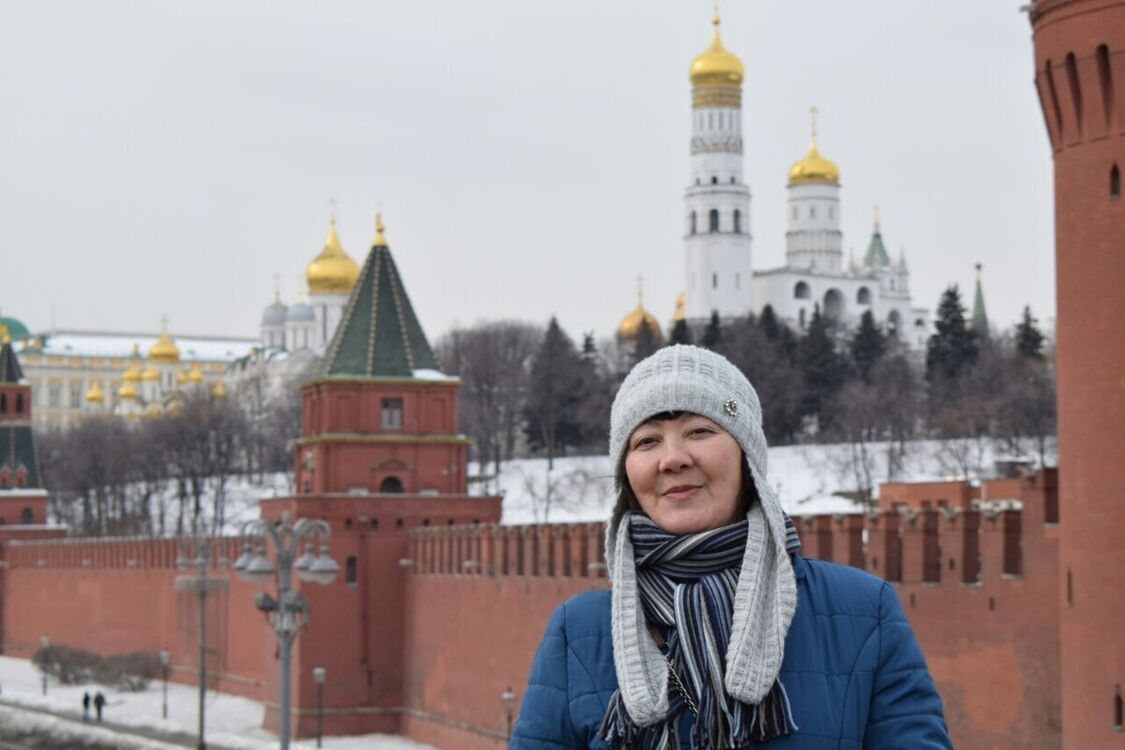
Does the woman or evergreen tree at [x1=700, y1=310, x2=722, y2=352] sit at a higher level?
evergreen tree at [x1=700, y1=310, x2=722, y2=352]

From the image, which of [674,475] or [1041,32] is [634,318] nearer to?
[1041,32]

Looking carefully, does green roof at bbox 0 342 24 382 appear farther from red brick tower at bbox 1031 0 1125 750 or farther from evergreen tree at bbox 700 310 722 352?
red brick tower at bbox 1031 0 1125 750

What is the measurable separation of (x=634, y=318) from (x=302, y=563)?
274ft

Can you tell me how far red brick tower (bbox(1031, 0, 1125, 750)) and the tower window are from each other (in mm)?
22245

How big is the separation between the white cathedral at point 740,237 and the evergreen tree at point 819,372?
16111 millimetres

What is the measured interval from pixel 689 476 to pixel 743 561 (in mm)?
224

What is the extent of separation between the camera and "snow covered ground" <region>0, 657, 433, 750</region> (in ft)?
126

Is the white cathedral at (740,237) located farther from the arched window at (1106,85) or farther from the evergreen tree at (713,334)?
the arched window at (1106,85)

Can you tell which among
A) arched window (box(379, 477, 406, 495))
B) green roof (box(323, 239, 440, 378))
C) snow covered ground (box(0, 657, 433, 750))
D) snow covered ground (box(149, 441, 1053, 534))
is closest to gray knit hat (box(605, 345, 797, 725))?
snow covered ground (box(0, 657, 433, 750))

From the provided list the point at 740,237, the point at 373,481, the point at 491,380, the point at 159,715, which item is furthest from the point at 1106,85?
the point at 740,237

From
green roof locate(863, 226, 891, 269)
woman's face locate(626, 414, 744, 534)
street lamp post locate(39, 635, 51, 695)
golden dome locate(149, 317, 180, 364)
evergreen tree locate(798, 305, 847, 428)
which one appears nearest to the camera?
woman's face locate(626, 414, 744, 534)

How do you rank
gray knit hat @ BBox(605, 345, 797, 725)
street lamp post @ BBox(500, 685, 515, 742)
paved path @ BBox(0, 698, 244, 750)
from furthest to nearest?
paved path @ BBox(0, 698, 244, 750) → street lamp post @ BBox(500, 685, 515, 742) → gray knit hat @ BBox(605, 345, 797, 725)

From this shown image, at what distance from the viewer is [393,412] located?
41719 millimetres

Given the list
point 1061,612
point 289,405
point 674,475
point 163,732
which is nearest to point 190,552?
point 163,732
